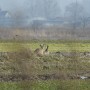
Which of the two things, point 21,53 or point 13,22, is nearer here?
point 13,22

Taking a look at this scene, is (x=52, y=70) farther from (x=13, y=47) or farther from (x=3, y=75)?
(x=13, y=47)

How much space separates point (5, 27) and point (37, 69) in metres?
15.6

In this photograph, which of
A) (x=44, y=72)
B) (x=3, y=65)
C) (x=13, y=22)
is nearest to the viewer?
(x=13, y=22)

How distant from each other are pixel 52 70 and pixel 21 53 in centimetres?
1704

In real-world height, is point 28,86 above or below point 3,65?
above

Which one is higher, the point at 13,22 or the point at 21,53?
the point at 13,22

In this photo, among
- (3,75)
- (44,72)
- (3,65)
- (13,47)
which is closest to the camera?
(13,47)

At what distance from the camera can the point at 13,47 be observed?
405 inches

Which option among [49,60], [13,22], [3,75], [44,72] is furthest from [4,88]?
[49,60]

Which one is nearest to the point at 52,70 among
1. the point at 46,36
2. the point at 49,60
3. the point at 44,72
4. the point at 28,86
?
the point at 44,72

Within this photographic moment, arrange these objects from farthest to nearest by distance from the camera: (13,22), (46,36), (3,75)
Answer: (46,36) → (3,75) → (13,22)

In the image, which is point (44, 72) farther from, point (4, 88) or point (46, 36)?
point (46, 36)

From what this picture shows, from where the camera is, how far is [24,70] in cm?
1021

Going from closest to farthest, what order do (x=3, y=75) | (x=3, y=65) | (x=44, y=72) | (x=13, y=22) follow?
(x=13, y=22) < (x=3, y=75) < (x=44, y=72) < (x=3, y=65)
